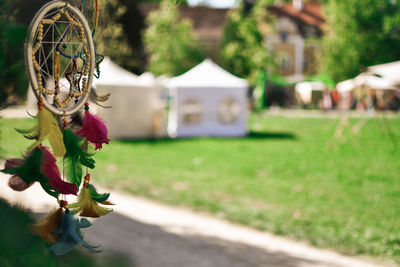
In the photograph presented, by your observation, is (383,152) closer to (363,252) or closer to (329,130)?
(329,130)

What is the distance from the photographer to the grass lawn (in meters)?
7.60

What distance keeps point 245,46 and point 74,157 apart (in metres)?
39.0

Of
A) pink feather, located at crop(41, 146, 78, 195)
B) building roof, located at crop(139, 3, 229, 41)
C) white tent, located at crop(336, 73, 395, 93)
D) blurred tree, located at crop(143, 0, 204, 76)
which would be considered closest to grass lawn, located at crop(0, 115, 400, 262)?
pink feather, located at crop(41, 146, 78, 195)

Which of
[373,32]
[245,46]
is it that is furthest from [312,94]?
[373,32]

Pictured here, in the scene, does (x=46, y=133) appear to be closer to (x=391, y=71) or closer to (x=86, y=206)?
(x=86, y=206)

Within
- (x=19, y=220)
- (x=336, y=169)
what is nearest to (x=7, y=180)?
(x=19, y=220)

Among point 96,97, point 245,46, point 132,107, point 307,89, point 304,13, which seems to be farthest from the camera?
point 304,13

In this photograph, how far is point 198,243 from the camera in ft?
22.6

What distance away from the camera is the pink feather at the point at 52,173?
88 cm

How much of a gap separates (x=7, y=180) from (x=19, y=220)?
82mm

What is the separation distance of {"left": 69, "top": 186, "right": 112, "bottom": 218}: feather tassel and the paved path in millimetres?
4401

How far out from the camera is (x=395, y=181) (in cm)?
1147

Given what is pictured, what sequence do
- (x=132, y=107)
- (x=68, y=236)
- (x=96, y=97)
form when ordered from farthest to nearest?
(x=132, y=107) → (x=96, y=97) → (x=68, y=236)

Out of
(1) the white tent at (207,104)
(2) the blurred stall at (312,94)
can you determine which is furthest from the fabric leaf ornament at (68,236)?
(2) the blurred stall at (312,94)
